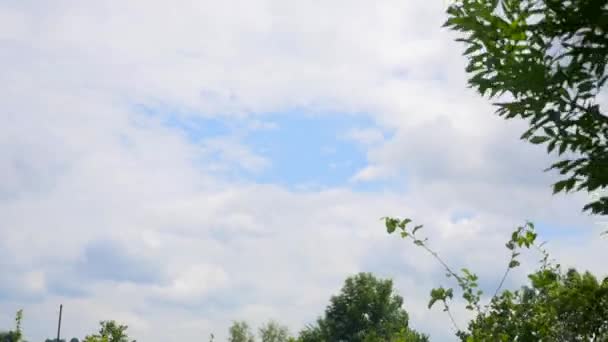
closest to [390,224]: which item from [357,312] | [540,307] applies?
[540,307]

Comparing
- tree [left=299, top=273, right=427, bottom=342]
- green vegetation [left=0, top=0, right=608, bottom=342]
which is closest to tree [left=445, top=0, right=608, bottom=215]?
green vegetation [left=0, top=0, right=608, bottom=342]

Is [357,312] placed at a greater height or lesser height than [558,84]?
greater

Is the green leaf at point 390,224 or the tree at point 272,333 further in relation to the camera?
the tree at point 272,333

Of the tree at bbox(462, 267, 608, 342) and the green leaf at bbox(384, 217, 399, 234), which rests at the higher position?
the green leaf at bbox(384, 217, 399, 234)

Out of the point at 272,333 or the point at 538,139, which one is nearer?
the point at 538,139

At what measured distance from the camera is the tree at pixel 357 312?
74875 mm

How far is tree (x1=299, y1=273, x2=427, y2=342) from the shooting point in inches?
2948

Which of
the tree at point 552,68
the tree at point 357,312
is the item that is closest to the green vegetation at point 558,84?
the tree at point 552,68

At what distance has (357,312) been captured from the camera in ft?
247

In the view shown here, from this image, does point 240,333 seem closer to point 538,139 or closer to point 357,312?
point 357,312

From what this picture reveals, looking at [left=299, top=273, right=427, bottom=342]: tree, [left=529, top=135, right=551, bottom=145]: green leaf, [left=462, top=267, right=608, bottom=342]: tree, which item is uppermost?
[left=299, top=273, right=427, bottom=342]: tree

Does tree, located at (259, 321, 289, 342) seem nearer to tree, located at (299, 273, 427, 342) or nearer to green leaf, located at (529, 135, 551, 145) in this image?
tree, located at (299, 273, 427, 342)

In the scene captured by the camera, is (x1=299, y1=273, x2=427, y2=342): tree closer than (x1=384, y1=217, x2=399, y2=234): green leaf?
No

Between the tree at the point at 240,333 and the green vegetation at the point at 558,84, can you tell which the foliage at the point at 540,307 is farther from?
the tree at the point at 240,333
